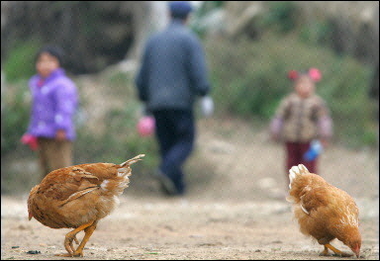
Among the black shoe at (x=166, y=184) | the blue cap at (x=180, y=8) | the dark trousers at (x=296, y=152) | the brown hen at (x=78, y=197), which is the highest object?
the blue cap at (x=180, y=8)

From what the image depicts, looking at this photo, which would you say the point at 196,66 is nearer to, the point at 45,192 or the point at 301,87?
the point at 301,87

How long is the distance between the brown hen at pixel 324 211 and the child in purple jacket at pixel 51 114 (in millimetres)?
3349

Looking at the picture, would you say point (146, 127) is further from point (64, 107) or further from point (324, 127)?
point (324, 127)

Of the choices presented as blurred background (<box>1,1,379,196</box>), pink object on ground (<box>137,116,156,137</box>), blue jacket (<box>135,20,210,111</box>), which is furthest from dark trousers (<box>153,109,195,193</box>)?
pink object on ground (<box>137,116,156,137</box>)

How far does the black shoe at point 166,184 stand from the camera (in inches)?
361

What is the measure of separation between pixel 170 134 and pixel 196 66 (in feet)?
3.29

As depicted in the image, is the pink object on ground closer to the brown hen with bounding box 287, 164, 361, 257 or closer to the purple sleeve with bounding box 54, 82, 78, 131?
the purple sleeve with bounding box 54, 82, 78, 131

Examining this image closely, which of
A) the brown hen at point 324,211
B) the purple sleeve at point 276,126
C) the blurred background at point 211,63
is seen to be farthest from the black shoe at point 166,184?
the brown hen at point 324,211

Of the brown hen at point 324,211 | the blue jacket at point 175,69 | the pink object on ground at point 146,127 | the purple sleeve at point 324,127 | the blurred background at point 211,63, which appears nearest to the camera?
the brown hen at point 324,211

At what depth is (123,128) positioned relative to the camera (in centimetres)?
1048

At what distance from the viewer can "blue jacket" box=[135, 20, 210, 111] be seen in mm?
9102

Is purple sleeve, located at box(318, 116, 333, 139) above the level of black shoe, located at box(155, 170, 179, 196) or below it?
above

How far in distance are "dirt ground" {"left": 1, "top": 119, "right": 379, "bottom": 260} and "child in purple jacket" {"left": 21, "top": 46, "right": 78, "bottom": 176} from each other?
26.7 inches

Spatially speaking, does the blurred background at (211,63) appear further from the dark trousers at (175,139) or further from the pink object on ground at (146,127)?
the dark trousers at (175,139)
